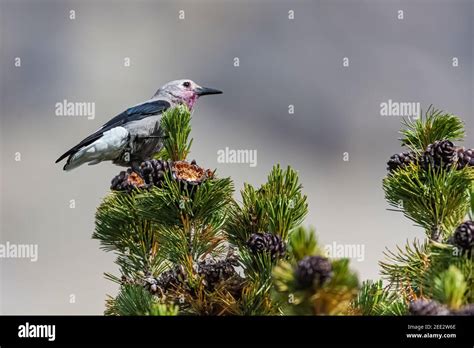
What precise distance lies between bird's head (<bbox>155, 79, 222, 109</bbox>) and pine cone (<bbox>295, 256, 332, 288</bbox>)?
437 centimetres

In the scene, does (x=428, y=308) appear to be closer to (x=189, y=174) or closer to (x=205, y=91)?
(x=189, y=174)

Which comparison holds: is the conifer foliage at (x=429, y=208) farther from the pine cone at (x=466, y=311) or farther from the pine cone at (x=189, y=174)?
the pine cone at (x=189, y=174)

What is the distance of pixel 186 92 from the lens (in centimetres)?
→ 597

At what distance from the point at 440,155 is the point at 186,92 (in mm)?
3723

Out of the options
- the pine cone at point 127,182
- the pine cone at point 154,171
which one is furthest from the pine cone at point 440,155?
the pine cone at point 127,182

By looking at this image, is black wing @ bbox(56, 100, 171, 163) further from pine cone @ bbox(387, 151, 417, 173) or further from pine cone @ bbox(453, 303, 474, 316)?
pine cone @ bbox(453, 303, 474, 316)

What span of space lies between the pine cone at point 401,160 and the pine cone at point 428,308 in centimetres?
97

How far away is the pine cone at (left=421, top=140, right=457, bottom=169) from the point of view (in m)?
2.52

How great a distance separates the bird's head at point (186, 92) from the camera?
590 centimetres

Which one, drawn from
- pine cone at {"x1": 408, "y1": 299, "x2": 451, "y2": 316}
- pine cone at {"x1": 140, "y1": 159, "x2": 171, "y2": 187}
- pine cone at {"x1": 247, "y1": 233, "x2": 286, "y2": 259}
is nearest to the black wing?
pine cone at {"x1": 140, "y1": 159, "x2": 171, "y2": 187}
